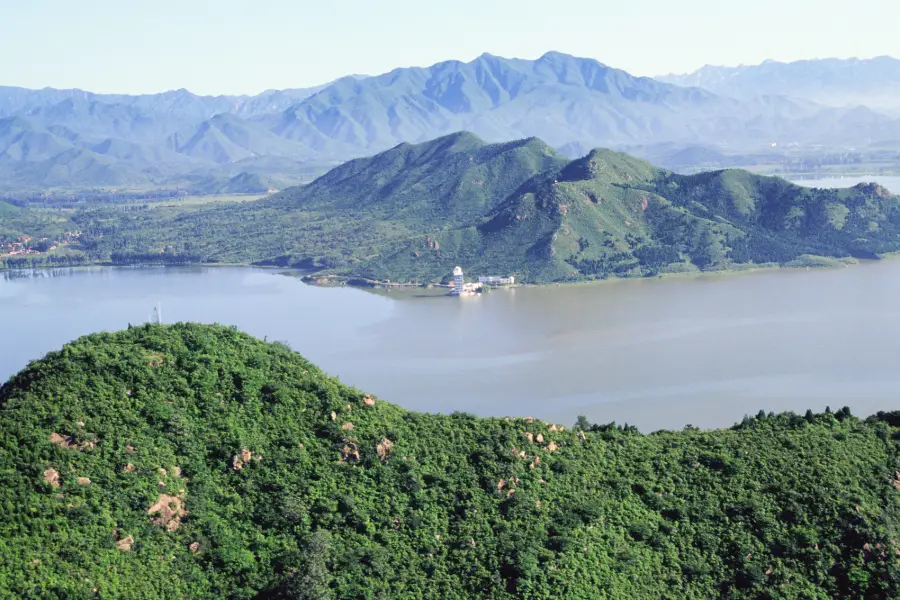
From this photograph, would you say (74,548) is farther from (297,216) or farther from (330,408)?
(297,216)

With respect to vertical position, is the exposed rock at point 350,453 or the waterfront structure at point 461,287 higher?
the exposed rock at point 350,453

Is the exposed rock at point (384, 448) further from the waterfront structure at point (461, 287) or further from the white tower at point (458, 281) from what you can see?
the white tower at point (458, 281)

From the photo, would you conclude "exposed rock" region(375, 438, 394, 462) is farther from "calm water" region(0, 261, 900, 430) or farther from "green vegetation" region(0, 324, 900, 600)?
"calm water" region(0, 261, 900, 430)

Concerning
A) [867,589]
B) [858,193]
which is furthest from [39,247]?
[867,589]

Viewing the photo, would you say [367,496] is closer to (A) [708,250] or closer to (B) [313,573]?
(B) [313,573]

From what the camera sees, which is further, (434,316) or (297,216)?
(297,216)

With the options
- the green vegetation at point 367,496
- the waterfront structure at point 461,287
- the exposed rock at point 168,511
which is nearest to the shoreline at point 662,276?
the waterfront structure at point 461,287

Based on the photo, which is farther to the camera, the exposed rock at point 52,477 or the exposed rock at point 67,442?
the exposed rock at point 67,442
